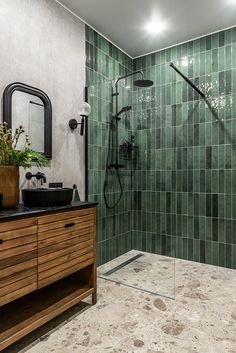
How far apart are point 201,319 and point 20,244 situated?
1.40 meters

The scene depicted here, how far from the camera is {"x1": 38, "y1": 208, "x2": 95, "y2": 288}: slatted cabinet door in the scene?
1.61 meters

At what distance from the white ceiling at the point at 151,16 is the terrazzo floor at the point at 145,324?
268 centimetres

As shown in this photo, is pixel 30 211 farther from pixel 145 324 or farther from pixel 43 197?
pixel 145 324

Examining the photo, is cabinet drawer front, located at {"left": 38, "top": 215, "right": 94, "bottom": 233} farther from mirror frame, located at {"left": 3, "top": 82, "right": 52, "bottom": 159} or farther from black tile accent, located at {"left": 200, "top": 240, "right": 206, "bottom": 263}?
black tile accent, located at {"left": 200, "top": 240, "right": 206, "bottom": 263}

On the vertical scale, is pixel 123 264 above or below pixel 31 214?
below

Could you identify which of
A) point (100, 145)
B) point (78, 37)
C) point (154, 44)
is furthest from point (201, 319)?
point (154, 44)

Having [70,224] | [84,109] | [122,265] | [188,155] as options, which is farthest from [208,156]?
[70,224]

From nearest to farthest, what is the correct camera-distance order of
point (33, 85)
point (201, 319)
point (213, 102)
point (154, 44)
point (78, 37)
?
point (201, 319)
point (33, 85)
point (78, 37)
point (213, 102)
point (154, 44)

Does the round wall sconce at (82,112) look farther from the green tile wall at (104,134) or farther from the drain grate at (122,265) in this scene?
the drain grate at (122,265)

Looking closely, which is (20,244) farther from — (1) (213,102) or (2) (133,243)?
(1) (213,102)

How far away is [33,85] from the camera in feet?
6.95

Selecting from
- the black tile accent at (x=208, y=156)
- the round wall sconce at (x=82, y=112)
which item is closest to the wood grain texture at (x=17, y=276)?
the round wall sconce at (x=82, y=112)

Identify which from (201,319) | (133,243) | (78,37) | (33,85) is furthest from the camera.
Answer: (133,243)

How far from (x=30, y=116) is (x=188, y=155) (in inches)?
72.6
